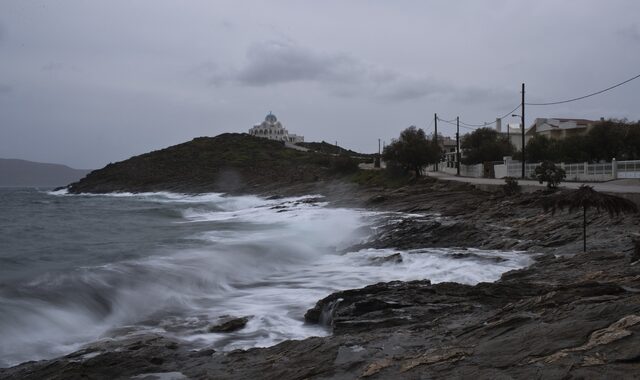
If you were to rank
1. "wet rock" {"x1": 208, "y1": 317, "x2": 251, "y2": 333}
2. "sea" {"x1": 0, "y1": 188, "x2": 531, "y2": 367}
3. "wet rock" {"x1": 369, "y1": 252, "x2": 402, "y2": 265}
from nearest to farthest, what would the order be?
"wet rock" {"x1": 208, "y1": 317, "x2": 251, "y2": 333}, "sea" {"x1": 0, "y1": 188, "x2": 531, "y2": 367}, "wet rock" {"x1": 369, "y1": 252, "x2": 402, "y2": 265}

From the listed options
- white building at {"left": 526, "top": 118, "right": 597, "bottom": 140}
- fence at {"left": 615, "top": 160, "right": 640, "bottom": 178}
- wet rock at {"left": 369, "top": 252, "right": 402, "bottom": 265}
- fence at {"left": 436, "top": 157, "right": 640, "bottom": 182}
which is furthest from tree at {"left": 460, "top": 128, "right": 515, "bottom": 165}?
wet rock at {"left": 369, "top": 252, "right": 402, "bottom": 265}

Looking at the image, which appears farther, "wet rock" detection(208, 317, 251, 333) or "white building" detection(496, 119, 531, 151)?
"white building" detection(496, 119, 531, 151)

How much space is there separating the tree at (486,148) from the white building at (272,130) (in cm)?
11489

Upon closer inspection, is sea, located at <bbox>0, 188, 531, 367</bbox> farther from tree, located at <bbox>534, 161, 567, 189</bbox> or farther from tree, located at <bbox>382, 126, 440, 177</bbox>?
tree, located at <bbox>382, 126, 440, 177</bbox>

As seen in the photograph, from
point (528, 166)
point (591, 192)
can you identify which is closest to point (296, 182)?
point (528, 166)

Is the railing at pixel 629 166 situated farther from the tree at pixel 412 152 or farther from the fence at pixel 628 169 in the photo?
the tree at pixel 412 152

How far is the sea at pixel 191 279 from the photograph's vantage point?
31.9 ft

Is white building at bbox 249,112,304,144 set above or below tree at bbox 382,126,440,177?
above

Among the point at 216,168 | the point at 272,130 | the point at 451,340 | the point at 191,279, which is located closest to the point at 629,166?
the point at 191,279

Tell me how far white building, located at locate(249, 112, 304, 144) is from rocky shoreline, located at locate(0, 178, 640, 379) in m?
173

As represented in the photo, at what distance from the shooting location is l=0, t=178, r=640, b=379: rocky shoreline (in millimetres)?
4969

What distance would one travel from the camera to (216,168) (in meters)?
101

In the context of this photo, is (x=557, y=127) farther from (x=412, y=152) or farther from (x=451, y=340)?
(x=451, y=340)

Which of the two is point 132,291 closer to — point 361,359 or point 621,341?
point 361,359
